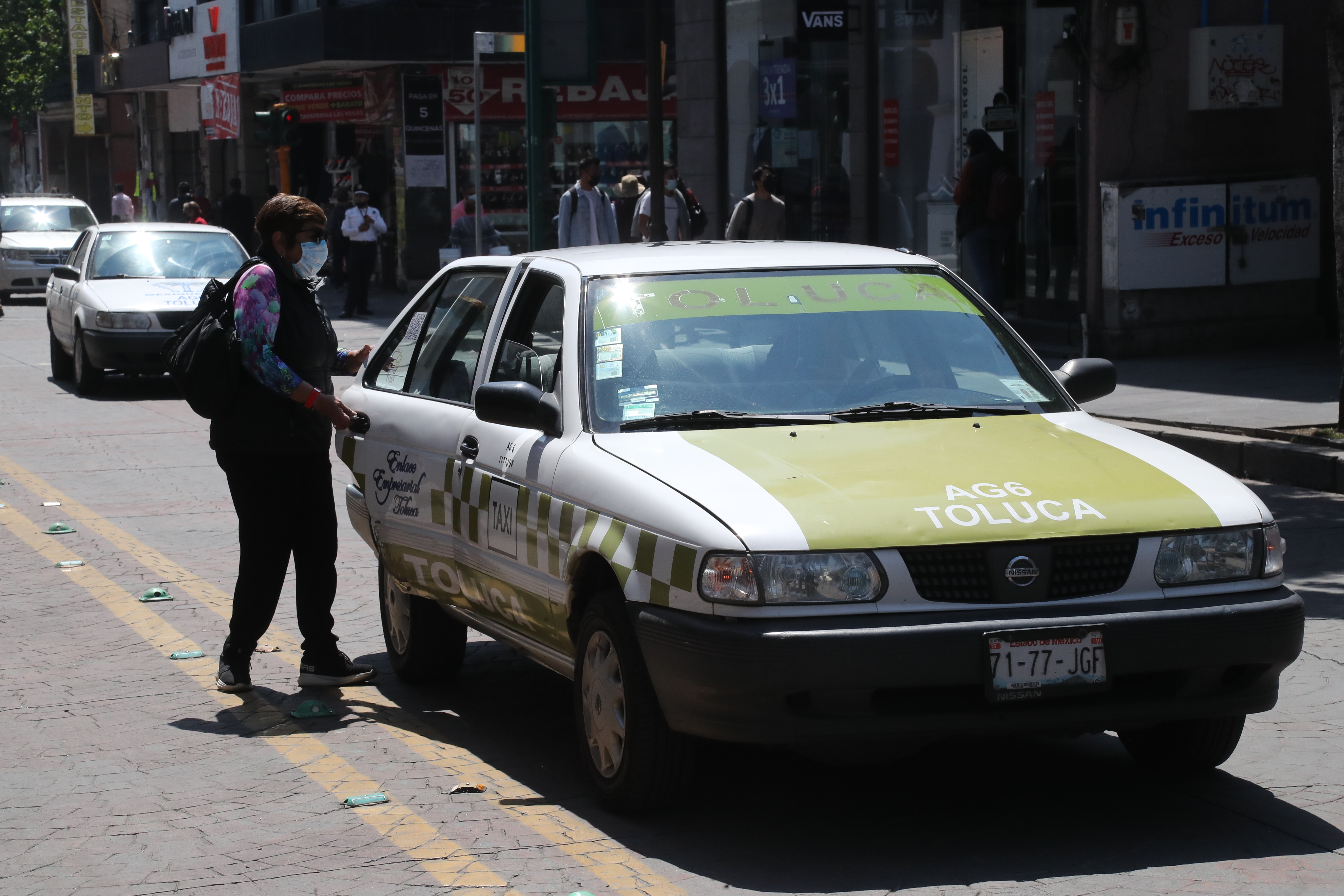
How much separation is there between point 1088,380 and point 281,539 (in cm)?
291

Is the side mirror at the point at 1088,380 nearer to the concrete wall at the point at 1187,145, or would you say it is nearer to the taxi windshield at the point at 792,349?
the taxi windshield at the point at 792,349

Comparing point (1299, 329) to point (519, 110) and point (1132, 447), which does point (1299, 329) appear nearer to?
point (1132, 447)

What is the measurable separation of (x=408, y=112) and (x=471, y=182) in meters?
1.64

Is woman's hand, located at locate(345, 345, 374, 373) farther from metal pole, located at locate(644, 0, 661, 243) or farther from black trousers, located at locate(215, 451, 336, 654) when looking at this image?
metal pole, located at locate(644, 0, 661, 243)

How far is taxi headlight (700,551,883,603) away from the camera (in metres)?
4.40

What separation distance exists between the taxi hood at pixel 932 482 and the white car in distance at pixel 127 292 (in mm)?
12232

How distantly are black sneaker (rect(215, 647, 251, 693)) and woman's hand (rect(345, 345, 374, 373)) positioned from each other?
1.19m

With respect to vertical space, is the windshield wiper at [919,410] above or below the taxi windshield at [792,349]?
below

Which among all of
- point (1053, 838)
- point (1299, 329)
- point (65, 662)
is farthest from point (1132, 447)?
point (1299, 329)

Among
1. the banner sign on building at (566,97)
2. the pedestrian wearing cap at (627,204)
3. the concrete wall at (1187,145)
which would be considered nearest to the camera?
the concrete wall at (1187,145)

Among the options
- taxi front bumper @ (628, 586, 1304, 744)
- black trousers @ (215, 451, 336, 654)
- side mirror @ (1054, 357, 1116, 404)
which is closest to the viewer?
taxi front bumper @ (628, 586, 1304, 744)

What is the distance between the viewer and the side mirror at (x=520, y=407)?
5301mm

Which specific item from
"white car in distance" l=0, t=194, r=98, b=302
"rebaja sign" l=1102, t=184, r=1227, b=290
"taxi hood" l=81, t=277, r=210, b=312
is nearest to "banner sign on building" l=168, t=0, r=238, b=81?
"white car in distance" l=0, t=194, r=98, b=302

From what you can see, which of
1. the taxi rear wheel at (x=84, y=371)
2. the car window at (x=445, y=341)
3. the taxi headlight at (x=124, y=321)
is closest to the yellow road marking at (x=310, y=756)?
the car window at (x=445, y=341)
